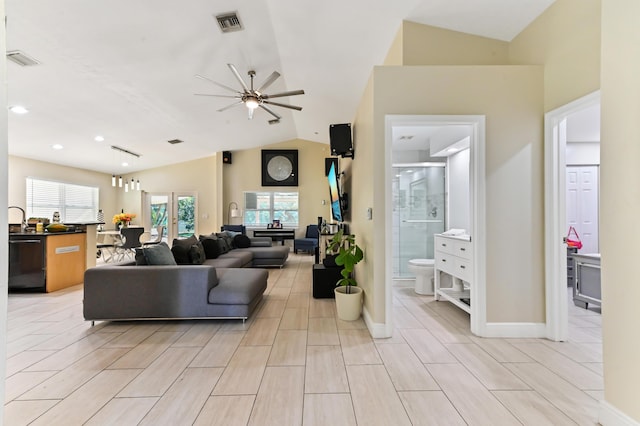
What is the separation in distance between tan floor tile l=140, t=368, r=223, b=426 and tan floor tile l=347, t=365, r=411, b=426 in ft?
3.08

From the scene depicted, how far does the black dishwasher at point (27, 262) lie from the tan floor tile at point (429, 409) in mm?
5179

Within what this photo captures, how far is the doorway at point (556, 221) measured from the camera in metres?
2.57

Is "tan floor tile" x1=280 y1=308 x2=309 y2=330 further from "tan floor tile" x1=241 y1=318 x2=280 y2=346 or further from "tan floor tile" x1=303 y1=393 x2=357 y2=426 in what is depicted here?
"tan floor tile" x1=303 y1=393 x2=357 y2=426

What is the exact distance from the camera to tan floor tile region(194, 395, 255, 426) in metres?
1.58

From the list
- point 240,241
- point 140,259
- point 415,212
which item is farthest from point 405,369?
point 240,241

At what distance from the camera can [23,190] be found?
6.33 metres

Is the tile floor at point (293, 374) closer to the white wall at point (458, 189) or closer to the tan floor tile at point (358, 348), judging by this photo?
the tan floor tile at point (358, 348)

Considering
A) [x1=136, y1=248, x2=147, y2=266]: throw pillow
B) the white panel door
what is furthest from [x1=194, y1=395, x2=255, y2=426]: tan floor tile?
the white panel door

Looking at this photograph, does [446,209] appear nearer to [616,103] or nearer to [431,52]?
[431,52]

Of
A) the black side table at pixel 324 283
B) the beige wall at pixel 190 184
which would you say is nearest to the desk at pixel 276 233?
the beige wall at pixel 190 184

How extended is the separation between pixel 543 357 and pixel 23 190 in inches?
370

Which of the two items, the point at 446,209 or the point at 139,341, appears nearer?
the point at 139,341

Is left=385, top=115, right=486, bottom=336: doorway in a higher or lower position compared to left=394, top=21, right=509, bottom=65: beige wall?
lower

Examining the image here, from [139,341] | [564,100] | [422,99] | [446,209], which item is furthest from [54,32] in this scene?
[446,209]
